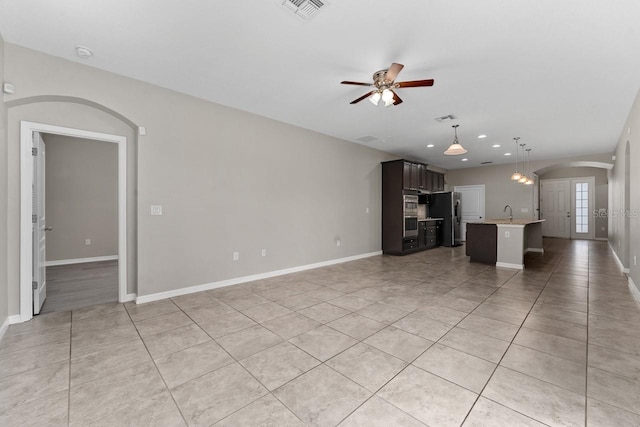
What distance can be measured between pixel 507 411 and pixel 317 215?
4.35 metres

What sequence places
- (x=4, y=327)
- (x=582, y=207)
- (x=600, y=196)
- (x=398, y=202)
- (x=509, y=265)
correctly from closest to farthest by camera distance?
(x=4, y=327) < (x=509, y=265) < (x=398, y=202) < (x=600, y=196) < (x=582, y=207)

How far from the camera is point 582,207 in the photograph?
1002 centimetres

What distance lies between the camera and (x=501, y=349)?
2275 millimetres

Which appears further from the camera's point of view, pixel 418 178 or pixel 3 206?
pixel 418 178

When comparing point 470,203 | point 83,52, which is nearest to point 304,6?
point 83,52

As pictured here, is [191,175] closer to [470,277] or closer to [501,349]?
[501,349]

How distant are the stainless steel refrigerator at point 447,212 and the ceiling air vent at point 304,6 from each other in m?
7.40

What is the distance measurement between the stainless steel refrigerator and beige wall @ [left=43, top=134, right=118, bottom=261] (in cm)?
882

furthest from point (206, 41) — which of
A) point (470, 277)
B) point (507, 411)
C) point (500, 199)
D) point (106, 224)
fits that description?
point (500, 199)

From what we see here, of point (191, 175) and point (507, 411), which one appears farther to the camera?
point (191, 175)

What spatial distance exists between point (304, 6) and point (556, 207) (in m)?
12.5

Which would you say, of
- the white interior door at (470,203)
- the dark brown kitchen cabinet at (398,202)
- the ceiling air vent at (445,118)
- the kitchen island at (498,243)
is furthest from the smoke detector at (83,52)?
the white interior door at (470,203)

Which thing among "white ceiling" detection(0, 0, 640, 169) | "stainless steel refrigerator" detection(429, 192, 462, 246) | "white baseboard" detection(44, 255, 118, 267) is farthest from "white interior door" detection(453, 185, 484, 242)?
"white baseboard" detection(44, 255, 118, 267)

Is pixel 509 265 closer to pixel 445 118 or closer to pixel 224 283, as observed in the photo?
pixel 445 118
